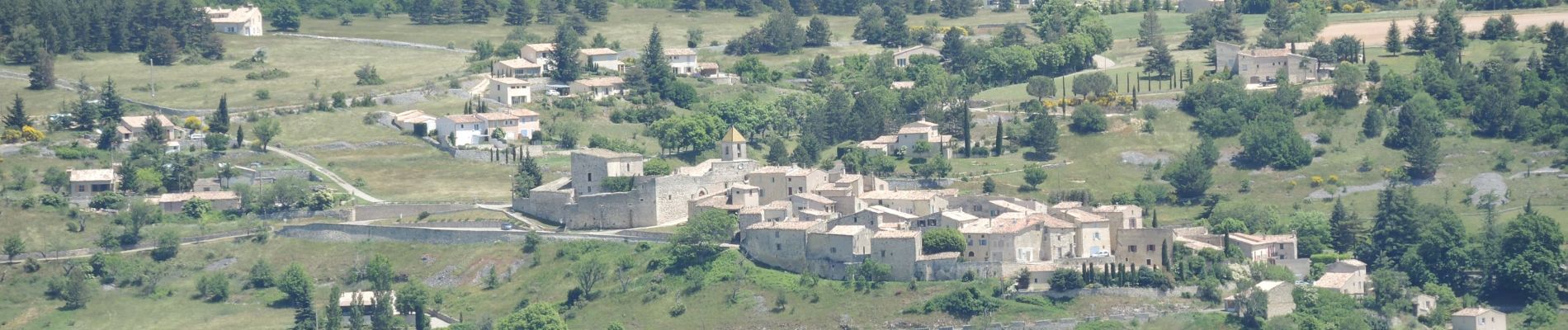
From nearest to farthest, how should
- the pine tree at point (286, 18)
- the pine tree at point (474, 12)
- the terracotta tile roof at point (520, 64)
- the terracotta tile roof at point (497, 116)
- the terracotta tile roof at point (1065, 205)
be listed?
the terracotta tile roof at point (1065, 205) → the terracotta tile roof at point (497, 116) → the terracotta tile roof at point (520, 64) → the pine tree at point (286, 18) → the pine tree at point (474, 12)

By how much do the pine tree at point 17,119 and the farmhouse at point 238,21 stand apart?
33.2m

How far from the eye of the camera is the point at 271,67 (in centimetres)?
14725

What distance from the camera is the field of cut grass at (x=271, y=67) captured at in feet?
446

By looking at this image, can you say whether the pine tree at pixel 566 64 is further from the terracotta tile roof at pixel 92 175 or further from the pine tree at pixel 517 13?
the terracotta tile roof at pixel 92 175

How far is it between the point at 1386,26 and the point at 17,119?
69.2m

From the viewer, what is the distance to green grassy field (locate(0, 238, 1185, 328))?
94.4m

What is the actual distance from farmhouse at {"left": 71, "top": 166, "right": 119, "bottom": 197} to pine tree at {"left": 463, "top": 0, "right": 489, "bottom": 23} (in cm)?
5522

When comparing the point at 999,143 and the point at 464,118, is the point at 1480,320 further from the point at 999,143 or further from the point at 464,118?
the point at 464,118

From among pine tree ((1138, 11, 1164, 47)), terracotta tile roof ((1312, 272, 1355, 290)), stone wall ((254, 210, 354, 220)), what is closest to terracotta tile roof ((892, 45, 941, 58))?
pine tree ((1138, 11, 1164, 47))

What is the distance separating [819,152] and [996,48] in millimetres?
23974

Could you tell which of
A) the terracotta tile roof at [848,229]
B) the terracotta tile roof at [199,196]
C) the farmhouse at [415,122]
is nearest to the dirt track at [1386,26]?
the farmhouse at [415,122]

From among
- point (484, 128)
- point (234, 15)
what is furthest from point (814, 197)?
point (234, 15)

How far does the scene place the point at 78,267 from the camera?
106m

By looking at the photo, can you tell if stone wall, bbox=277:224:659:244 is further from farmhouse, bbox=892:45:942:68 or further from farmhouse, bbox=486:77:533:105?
farmhouse, bbox=892:45:942:68
